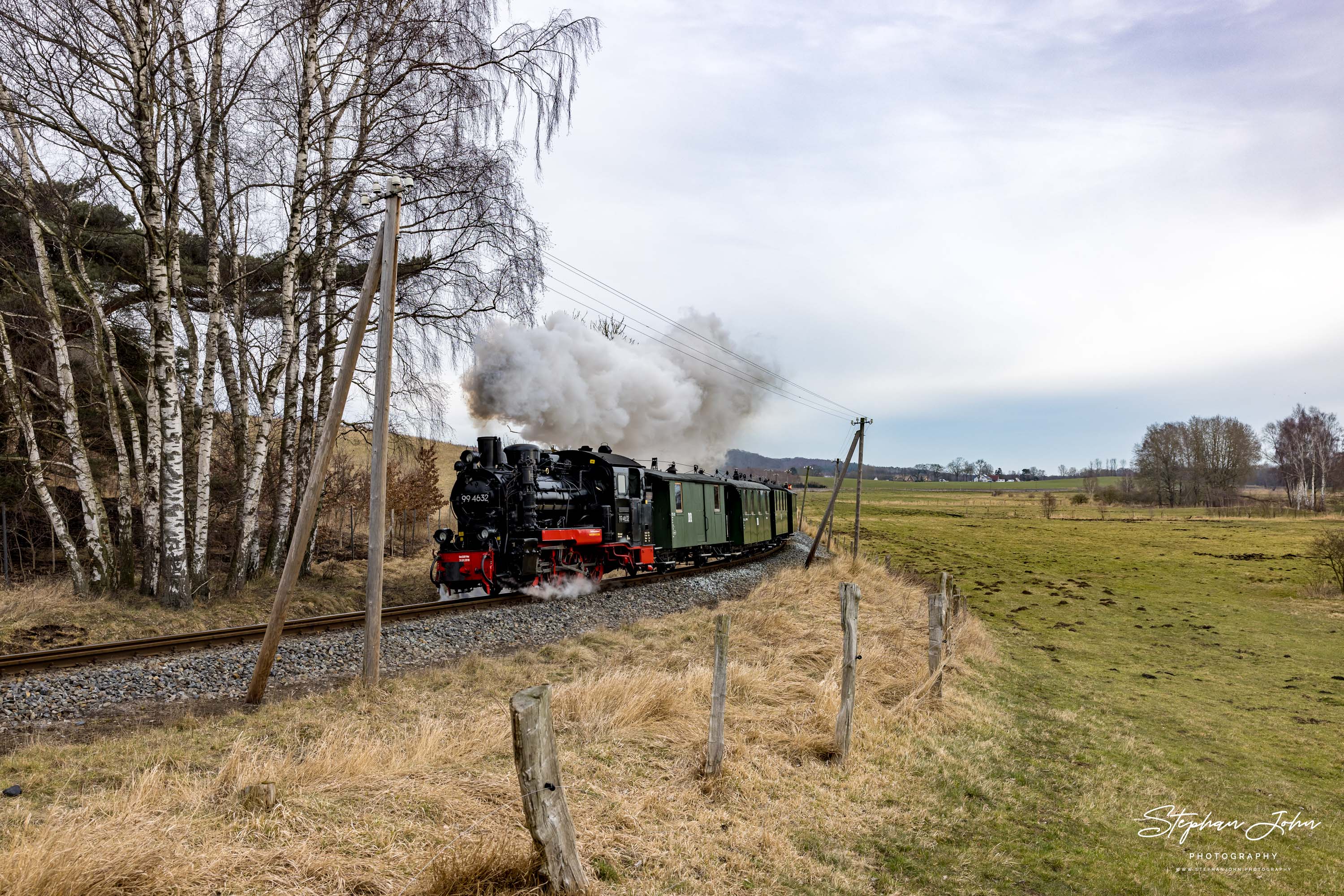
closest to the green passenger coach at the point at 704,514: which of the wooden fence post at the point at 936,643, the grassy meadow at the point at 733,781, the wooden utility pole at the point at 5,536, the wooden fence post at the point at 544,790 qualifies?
the grassy meadow at the point at 733,781

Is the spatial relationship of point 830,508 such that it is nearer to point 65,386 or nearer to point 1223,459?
point 65,386

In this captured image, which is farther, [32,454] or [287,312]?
[287,312]

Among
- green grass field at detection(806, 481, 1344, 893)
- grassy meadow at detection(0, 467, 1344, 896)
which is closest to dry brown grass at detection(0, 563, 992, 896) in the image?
grassy meadow at detection(0, 467, 1344, 896)

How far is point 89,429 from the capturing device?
603 inches

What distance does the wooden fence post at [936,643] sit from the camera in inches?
366

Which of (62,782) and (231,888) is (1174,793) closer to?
(231,888)

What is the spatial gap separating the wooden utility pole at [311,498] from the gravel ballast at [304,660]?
2.36ft

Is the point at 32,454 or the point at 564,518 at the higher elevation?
the point at 32,454

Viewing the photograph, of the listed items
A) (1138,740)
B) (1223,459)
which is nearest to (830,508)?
(1138,740)

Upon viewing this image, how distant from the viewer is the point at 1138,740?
9.62 meters

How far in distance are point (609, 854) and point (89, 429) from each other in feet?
52.4

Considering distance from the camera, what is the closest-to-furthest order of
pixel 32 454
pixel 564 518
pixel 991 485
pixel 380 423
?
pixel 380 423 → pixel 32 454 → pixel 564 518 → pixel 991 485
